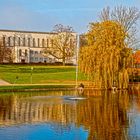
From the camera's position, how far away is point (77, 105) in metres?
27.1

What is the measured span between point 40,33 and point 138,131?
121252 mm

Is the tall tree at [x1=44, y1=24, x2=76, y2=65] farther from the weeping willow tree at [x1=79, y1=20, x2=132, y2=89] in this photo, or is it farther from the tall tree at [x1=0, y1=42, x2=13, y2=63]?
the weeping willow tree at [x1=79, y1=20, x2=132, y2=89]

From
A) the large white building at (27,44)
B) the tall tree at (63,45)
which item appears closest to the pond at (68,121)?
the tall tree at (63,45)

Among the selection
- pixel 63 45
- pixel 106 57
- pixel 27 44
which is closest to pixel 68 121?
pixel 106 57

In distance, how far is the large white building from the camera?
423 feet

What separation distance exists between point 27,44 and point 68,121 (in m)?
118

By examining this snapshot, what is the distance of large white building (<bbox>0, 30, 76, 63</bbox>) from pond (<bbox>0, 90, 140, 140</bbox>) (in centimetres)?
9999

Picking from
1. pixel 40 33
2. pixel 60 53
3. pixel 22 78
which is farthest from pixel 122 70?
pixel 40 33

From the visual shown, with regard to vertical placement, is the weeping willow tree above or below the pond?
above

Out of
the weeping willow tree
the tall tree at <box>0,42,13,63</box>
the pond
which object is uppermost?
the tall tree at <box>0,42,13,63</box>

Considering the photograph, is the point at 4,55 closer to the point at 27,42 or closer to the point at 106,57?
the point at 27,42

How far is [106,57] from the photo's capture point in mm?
42344

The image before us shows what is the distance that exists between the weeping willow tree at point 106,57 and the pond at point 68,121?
44.9 ft

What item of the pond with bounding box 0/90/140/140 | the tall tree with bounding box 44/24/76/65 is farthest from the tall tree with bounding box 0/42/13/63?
the pond with bounding box 0/90/140/140
